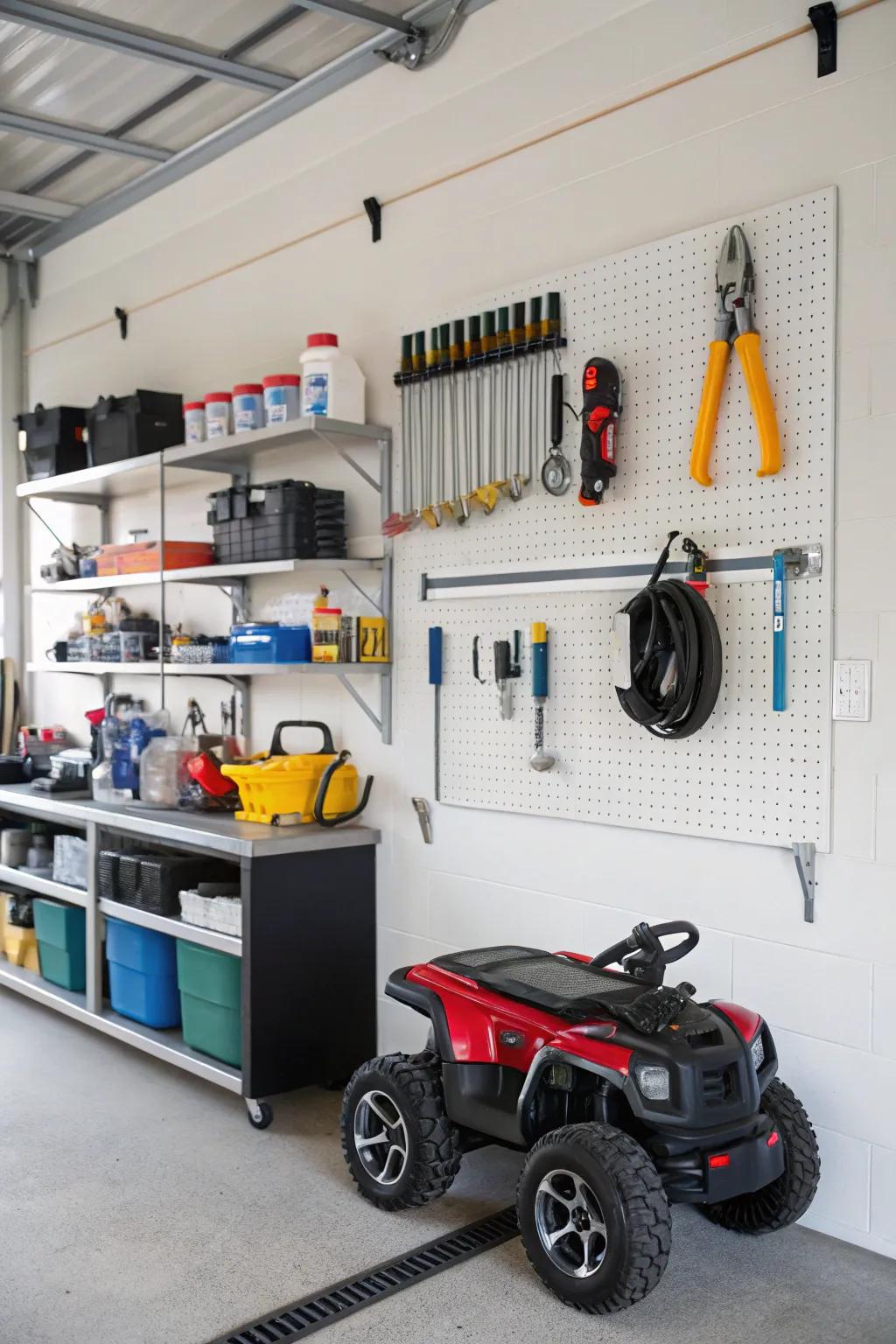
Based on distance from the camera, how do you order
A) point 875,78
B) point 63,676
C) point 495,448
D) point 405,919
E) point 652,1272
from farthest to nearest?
point 63,676, point 405,919, point 495,448, point 875,78, point 652,1272

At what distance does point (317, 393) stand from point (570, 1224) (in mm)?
2579

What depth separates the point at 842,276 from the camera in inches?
110

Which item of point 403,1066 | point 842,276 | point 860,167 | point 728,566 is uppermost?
point 860,167

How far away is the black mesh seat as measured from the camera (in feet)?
8.75

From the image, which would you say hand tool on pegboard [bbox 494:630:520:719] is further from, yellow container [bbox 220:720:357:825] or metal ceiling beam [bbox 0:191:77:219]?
metal ceiling beam [bbox 0:191:77:219]

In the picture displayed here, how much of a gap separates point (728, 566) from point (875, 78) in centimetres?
115

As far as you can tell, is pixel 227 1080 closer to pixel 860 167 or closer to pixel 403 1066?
pixel 403 1066

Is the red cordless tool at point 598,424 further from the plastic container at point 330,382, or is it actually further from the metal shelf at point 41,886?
the metal shelf at point 41,886

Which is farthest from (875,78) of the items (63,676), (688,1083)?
(63,676)

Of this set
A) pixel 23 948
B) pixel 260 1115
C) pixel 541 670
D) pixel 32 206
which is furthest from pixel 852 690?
pixel 32 206

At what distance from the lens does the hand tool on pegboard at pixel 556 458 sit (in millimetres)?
3365

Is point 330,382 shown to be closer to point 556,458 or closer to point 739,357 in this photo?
point 556,458

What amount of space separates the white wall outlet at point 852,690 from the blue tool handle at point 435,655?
4.36ft

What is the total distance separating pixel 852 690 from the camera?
9.12ft
